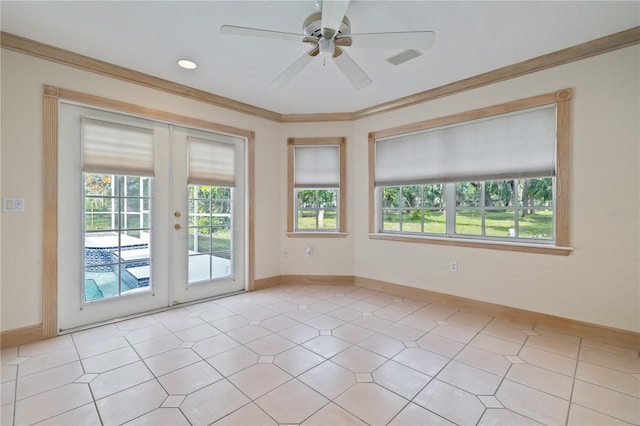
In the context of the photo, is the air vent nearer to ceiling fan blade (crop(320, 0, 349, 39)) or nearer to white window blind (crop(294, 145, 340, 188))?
ceiling fan blade (crop(320, 0, 349, 39))

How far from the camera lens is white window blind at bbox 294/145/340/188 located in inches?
181

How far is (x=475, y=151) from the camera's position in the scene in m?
3.42

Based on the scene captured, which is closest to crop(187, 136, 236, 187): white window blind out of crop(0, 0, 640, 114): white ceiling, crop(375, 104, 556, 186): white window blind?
crop(0, 0, 640, 114): white ceiling

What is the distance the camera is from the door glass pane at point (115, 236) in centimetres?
298

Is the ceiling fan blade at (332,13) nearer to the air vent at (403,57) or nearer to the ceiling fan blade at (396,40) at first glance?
the ceiling fan blade at (396,40)

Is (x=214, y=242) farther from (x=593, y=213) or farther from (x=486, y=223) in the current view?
(x=593, y=213)

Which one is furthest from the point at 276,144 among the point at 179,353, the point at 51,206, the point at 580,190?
the point at 580,190

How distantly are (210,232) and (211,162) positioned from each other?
916mm

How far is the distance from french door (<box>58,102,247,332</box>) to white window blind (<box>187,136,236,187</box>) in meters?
0.01

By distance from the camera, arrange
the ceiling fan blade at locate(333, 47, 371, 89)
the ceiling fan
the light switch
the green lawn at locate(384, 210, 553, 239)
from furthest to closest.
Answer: the green lawn at locate(384, 210, 553, 239), the light switch, the ceiling fan blade at locate(333, 47, 371, 89), the ceiling fan

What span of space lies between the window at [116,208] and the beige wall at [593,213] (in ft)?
12.5

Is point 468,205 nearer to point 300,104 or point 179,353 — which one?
point 300,104

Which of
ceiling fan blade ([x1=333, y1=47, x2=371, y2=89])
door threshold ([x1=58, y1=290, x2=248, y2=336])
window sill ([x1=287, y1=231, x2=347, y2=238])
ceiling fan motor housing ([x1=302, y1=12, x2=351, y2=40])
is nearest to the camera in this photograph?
ceiling fan motor housing ([x1=302, y1=12, x2=351, y2=40])

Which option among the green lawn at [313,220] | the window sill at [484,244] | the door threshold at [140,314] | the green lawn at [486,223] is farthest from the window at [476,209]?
the door threshold at [140,314]
